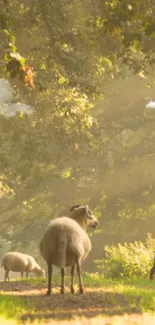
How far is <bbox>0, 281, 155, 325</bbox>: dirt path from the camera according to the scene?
5215 millimetres

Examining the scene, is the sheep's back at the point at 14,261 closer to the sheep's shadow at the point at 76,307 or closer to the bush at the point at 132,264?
the bush at the point at 132,264

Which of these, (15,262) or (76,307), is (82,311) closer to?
(76,307)

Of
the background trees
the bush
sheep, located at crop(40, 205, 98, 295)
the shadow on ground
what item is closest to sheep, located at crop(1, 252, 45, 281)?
the background trees

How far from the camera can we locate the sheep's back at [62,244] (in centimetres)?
681

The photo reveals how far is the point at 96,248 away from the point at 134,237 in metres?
3.51

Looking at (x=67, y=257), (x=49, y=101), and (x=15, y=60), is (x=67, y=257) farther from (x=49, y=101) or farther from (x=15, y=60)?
(x=49, y=101)

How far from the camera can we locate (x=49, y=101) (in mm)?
17250

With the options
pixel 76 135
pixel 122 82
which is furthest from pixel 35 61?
pixel 122 82

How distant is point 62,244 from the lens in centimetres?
682

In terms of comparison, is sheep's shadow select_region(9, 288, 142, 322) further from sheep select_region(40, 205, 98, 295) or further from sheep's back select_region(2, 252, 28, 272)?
sheep's back select_region(2, 252, 28, 272)

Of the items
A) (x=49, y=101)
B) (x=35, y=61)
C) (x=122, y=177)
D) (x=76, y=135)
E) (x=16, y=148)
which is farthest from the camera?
(x=122, y=177)

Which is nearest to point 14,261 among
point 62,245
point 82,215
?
point 82,215

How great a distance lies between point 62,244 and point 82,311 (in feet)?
4.43

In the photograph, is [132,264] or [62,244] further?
[132,264]
